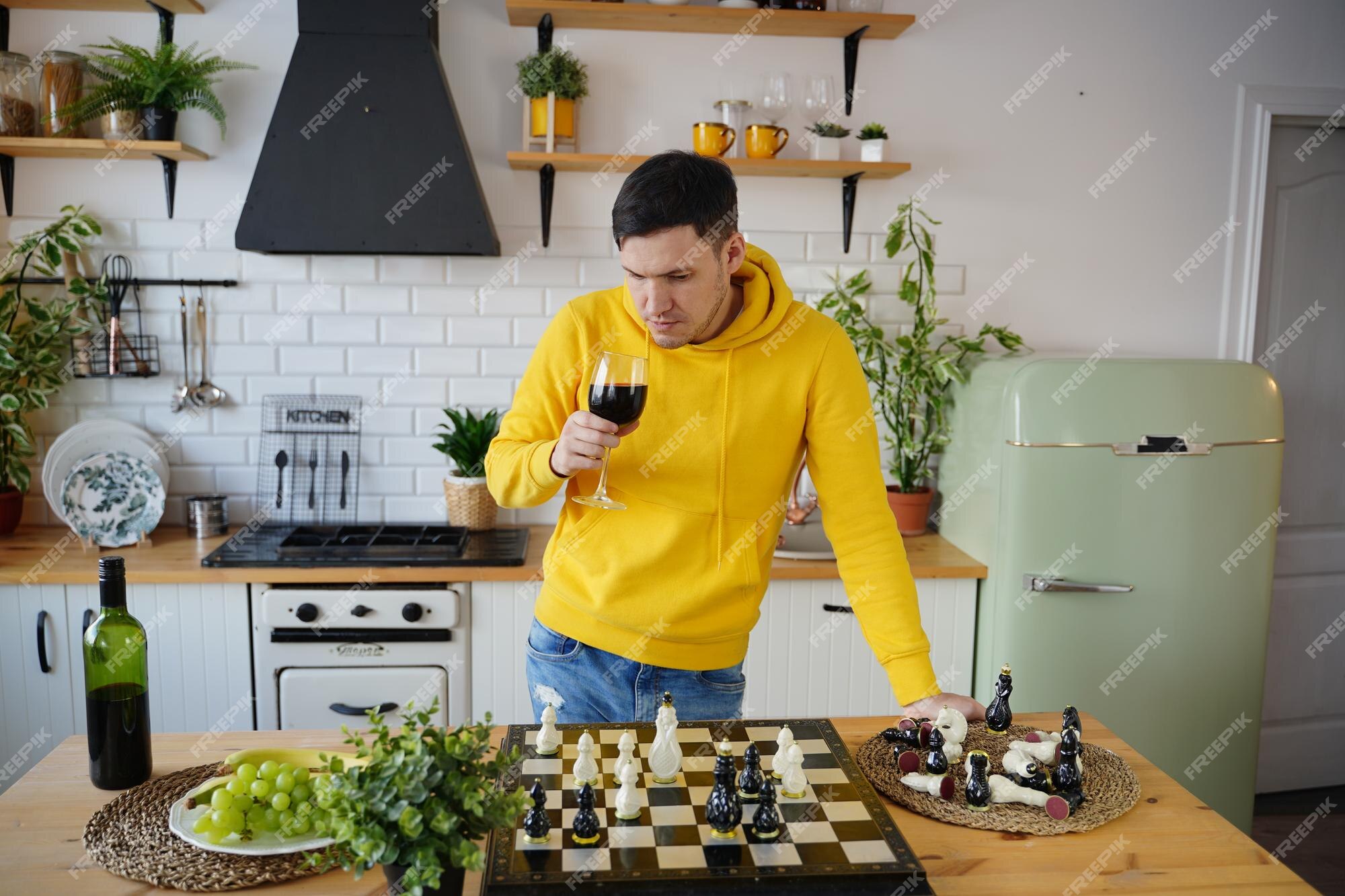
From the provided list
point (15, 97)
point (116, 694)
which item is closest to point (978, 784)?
point (116, 694)

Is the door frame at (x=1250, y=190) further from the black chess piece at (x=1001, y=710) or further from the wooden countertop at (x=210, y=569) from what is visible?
the black chess piece at (x=1001, y=710)

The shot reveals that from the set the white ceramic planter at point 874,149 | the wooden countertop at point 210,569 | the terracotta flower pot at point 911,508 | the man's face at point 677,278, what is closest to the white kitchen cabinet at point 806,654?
the wooden countertop at point 210,569

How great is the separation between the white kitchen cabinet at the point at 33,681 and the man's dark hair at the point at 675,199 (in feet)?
6.58

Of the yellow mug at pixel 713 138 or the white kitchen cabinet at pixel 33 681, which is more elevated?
the yellow mug at pixel 713 138

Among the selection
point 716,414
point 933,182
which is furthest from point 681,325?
point 933,182

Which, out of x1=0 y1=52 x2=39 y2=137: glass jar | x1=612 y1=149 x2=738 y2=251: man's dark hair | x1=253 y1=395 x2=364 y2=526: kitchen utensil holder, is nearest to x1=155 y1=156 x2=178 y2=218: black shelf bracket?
x1=0 y1=52 x2=39 y2=137: glass jar

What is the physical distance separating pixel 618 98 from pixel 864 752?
2300mm

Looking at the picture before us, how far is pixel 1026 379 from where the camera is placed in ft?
8.95

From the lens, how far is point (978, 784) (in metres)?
1.33

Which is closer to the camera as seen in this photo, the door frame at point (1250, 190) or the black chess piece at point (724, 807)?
the black chess piece at point (724, 807)

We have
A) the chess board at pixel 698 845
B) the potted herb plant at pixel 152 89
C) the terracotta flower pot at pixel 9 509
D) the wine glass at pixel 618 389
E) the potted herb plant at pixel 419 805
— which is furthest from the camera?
the terracotta flower pot at pixel 9 509

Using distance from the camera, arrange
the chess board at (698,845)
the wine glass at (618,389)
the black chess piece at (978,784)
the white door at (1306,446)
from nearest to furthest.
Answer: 1. the chess board at (698,845)
2. the black chess piece at (978,784)
3. the wine glass at (618,389)
4. the white door at (1306,446)

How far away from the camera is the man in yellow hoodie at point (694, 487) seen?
5.66ft

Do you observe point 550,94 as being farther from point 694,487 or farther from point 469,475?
point 694,487
